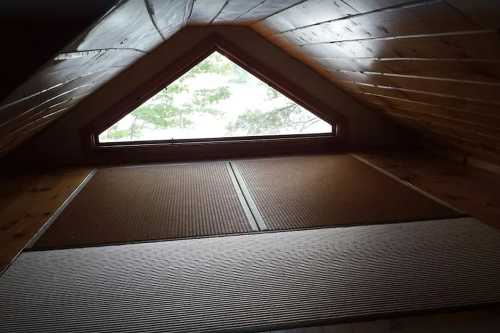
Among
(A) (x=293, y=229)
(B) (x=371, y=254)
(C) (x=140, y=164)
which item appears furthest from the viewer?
(C) (x=140, y=164)

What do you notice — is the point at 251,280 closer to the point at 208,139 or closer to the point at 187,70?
the point at 208,139

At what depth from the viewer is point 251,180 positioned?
109 inches

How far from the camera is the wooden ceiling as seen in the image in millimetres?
1126

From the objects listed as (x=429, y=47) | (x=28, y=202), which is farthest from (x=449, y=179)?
(x=28, y=202)

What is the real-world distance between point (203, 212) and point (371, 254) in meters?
0.92

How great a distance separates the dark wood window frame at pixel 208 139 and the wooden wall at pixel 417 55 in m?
0.35

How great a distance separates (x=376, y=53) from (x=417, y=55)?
30 centimetres

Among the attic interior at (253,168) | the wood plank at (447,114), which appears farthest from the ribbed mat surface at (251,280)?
the wood plank at (447,114)

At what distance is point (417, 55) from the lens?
1.65 meters

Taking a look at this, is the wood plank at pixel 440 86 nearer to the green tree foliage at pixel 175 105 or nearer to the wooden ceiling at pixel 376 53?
the wooden ceiling at pixel 376 53

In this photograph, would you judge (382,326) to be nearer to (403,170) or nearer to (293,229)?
(293,229)

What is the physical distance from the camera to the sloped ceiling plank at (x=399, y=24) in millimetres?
1157

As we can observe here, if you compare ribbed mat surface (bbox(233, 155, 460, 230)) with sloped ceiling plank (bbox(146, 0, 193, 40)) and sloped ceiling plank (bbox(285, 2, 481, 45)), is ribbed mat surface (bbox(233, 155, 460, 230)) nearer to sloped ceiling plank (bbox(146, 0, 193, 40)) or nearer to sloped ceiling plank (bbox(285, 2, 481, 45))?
sloped ceiling plank (bbox(285, 2, 481, 45))

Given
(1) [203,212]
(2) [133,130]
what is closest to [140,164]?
(2) [133,130]
